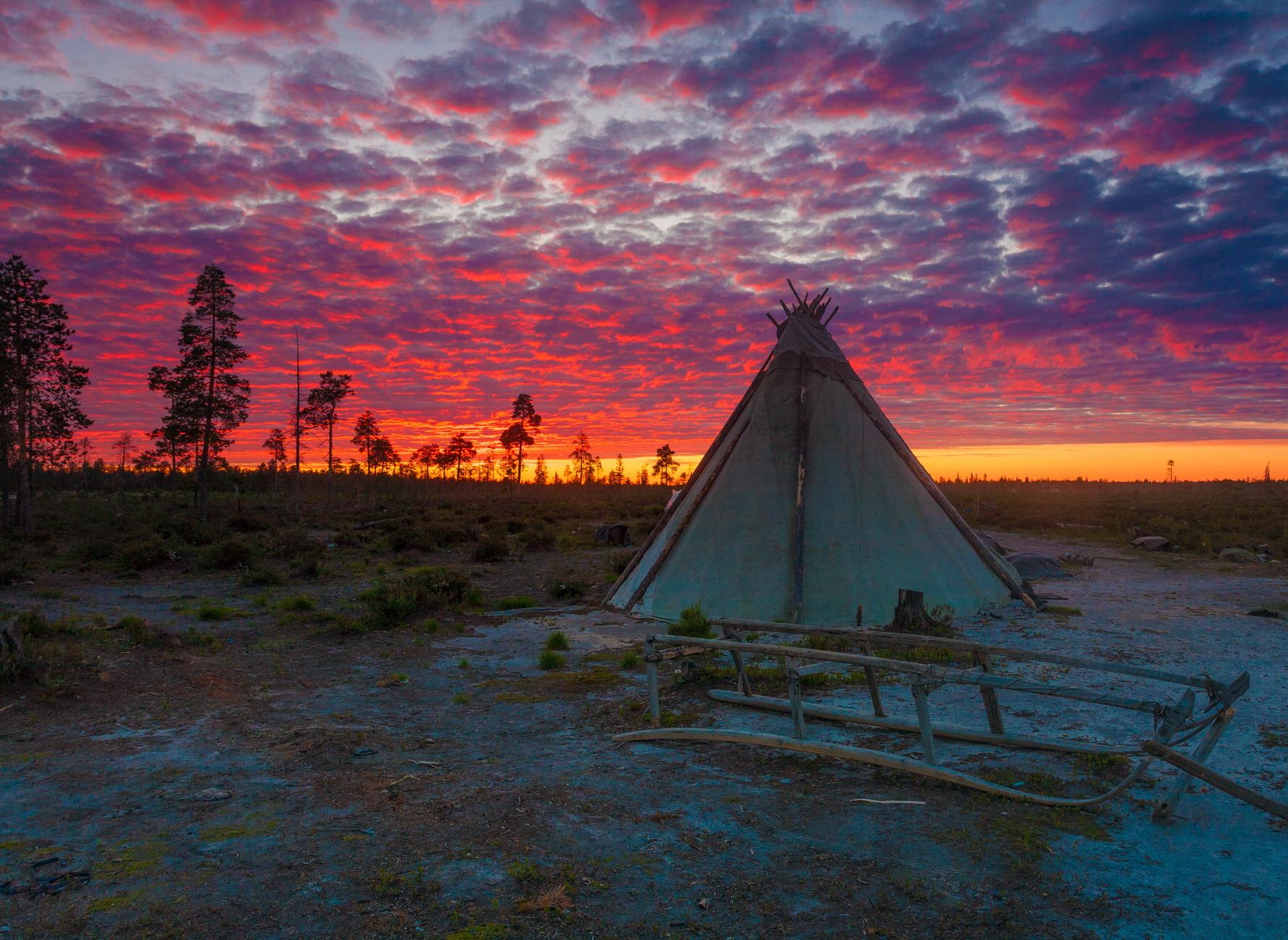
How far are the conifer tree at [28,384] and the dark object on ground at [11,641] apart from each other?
78.2ft

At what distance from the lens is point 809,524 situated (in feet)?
38.9

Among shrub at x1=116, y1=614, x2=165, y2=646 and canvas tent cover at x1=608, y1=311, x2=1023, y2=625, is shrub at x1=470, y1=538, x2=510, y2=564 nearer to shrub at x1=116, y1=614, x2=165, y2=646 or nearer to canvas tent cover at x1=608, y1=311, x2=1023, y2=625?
canvas tent cover at x1=608, y1=311, x2=1023, y2=625

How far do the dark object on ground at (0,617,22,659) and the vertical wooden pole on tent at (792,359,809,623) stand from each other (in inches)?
388

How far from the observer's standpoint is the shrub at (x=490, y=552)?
20.1 metres

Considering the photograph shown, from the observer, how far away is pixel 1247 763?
5.68 metres

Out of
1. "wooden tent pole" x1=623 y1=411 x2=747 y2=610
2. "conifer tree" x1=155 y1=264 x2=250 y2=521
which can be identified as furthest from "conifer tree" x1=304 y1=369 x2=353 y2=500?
"wooden tent pole" x1=623 y1=411 x2=747 y2=610

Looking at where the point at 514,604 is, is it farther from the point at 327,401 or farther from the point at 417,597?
the point at 327,401

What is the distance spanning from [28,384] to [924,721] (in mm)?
34883

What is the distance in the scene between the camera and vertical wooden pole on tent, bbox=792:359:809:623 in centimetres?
1114

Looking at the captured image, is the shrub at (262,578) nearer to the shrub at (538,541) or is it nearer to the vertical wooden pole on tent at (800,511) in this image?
the shrub at (538,541)

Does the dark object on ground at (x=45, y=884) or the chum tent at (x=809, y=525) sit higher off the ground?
the chum tent at (x=809, y=525)

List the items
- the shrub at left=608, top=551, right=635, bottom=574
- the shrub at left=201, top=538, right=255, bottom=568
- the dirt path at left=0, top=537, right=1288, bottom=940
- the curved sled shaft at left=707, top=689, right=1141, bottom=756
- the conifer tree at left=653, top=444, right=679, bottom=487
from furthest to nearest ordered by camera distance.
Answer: the conifer tree at left=653, top=444, right=679, bottom=487 → the shrub at left=201, top=538, right=255, bottom=568 → the shrub at left=608, top=551, right=635, bottom=574 → the curved sled shaft at left=707, top=689, right=1141, bottom=756 → the dirt path at left=0, top=537, right=1288, bottom=940

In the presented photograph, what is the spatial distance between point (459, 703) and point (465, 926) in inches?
180

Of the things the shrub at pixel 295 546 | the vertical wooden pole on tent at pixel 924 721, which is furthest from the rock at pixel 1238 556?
the shrub at pixel 295 546
